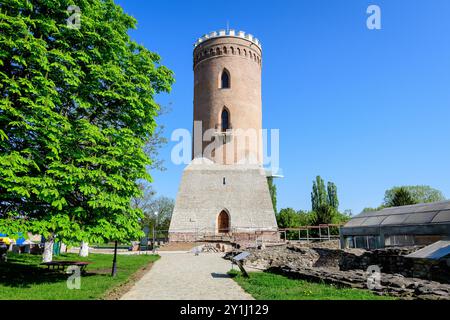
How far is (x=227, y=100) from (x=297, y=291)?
26.9 m

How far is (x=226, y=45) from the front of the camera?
3400cm

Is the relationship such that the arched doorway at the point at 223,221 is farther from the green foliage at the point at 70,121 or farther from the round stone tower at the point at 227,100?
the green foliage at the point at 70,121

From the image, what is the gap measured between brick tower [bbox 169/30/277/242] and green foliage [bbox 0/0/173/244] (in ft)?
62.0

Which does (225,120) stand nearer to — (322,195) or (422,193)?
(322,195)

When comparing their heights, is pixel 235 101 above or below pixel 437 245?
above

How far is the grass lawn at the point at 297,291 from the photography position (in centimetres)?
708

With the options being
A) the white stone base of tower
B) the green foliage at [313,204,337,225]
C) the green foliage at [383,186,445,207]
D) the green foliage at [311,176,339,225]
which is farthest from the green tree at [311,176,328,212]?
the white stone base of tower

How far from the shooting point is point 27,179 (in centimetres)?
776

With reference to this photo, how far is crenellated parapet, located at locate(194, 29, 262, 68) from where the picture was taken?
3403 cm

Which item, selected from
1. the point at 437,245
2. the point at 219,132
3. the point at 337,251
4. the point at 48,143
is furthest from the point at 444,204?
the point at 219,132

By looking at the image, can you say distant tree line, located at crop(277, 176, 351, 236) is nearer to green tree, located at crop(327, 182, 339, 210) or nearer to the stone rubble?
green tree, located at crop(327, 182, 339, 210)
